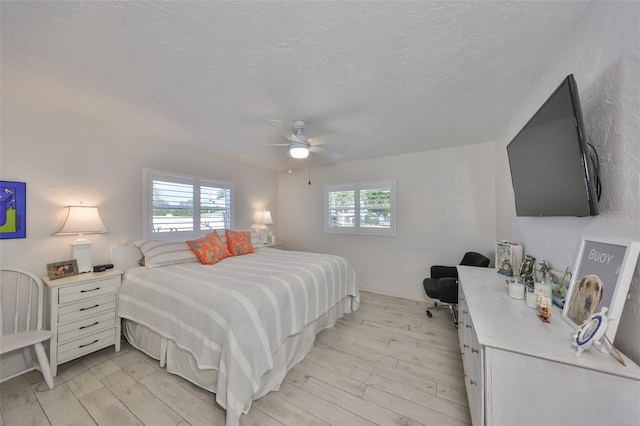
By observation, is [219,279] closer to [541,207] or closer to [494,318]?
[494,318]

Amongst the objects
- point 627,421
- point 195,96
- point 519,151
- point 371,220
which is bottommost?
point 627,421

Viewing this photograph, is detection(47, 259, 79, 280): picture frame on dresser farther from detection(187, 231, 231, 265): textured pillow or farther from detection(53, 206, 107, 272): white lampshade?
detection(187, 231, 231, 265): textured pillow

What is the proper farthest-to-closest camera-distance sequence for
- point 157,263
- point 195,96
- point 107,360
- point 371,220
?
point 371,220 < point 157,263 < point 107,360 < point 195,96

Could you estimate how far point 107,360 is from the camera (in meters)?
2.13

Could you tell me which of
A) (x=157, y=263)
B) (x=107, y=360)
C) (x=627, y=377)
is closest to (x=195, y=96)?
(x=157, y=263)

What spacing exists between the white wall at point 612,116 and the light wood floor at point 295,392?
1283mm

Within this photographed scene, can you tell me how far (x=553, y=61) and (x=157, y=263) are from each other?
3.99m

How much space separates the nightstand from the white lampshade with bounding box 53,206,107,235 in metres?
0.45

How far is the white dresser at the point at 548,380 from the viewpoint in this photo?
2.61 feet

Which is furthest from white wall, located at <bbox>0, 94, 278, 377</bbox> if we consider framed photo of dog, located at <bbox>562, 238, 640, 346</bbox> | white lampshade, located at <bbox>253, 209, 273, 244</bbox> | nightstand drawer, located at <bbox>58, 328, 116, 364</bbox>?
framed photo of dog, located at <bbox>562, 238, 640, 346</bbox>

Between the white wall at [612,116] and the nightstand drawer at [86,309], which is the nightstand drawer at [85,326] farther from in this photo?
the white wall at [612,116]

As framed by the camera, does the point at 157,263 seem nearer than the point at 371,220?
Yes

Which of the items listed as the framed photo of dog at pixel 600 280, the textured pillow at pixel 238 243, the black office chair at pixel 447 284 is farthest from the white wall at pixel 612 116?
the textured pillow at pixel 238 243

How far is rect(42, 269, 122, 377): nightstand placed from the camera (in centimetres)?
191
